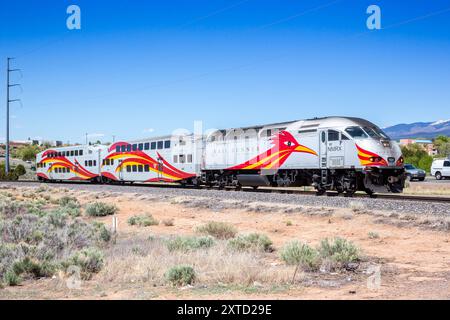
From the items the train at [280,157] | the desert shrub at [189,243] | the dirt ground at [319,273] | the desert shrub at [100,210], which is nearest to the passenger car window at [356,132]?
the train at [280,157]

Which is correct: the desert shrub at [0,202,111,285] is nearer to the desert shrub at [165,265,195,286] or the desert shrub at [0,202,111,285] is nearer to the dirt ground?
the dirt ground

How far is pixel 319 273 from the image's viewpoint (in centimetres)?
983

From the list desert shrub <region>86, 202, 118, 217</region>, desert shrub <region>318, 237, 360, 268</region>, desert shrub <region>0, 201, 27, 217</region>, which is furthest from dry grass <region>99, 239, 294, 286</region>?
desert shrub <region>0, 201, 27, 217</region>

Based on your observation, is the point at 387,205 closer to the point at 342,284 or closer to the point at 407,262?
the point at 407,262

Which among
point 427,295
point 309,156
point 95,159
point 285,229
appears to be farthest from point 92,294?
point 95,159

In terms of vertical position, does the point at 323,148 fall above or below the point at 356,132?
below

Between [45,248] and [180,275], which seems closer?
[180,275]

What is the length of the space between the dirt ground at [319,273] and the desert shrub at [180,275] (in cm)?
15

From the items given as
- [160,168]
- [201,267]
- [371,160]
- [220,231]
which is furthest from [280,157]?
[201,267]

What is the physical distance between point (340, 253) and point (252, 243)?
2.58 metres

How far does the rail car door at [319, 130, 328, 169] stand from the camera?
23812 millimetres

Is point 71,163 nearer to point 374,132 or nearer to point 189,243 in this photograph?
point 374,132

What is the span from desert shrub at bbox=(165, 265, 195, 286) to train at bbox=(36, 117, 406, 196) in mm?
14848

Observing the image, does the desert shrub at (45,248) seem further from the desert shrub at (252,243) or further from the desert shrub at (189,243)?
the desert shrub at (252,243)
